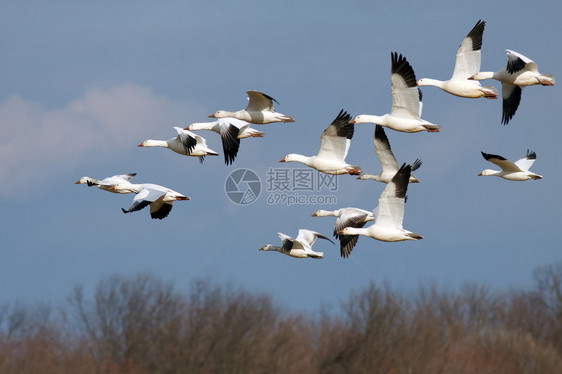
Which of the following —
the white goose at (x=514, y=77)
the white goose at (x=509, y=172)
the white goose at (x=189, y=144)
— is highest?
the white goose at (x=514, y=77)

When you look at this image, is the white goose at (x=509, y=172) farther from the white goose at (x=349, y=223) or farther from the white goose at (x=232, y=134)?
the white goose at (x=232, y=134)

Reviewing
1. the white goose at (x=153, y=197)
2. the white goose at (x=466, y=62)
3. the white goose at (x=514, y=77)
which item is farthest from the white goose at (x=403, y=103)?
the white goose at (x=153, y=197)

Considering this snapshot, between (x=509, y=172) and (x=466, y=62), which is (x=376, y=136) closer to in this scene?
(x=466, y=62)

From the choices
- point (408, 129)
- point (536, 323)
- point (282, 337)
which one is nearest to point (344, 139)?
point (408, 129)

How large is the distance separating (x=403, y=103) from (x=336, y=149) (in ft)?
7.79

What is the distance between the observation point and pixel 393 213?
62.2ft

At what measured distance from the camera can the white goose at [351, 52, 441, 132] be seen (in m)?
19.9

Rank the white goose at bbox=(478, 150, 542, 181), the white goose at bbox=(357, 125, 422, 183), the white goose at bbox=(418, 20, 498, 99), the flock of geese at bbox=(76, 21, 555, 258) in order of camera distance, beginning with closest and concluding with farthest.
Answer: the flock of geese at bbox=(76, 21, 555, 258) < the white goose at bbox=(418, 20, 498, 99) < the white goose at bbox=(357, 125, 422, 183) < the white goose at bbox=(478, 150, 542, 181)

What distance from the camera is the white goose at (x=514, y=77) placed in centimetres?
2059

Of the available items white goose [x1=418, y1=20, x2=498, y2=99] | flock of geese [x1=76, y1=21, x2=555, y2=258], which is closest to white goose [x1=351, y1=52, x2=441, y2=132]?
flock of geese [x1=76, y1=21, x2=555, y2=258]

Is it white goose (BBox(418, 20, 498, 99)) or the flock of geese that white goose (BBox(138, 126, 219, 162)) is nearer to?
the flock of geese

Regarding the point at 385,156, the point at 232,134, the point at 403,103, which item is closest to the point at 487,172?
the point at 385,156

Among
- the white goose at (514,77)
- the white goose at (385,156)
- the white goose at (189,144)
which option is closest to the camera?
the white goose at (514,77)

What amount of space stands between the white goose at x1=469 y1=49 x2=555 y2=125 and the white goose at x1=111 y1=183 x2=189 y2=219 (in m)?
8.05
